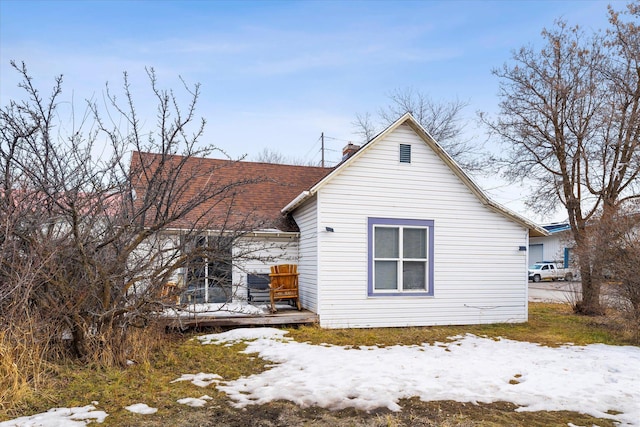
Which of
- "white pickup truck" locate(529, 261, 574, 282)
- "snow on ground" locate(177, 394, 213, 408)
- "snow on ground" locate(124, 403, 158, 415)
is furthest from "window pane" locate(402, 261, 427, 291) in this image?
"white pickup truck" locate(529, 261, 574, 282)

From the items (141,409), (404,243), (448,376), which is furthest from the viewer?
(404,243)

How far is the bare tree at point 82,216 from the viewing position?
16.0ft

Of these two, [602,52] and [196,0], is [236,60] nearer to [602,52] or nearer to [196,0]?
[196,0]

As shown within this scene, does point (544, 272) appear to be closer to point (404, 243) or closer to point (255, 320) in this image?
point (404, 243)

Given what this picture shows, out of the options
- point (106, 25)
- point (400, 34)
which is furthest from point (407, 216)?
point (106, 25)

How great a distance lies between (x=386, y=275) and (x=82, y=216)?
6160 mm

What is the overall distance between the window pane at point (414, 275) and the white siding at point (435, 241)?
250 mm

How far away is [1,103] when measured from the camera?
4.91 metres

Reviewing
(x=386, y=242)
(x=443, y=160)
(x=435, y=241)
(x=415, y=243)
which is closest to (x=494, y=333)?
(x=435, y=241)

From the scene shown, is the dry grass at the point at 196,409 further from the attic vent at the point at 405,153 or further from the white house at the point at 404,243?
the attic vent at the point at 405,153

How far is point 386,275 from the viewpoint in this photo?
9.39 metres

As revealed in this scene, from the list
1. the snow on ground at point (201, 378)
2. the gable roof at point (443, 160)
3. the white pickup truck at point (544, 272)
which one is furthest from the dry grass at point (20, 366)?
the white pickup truck at point (544, 272)

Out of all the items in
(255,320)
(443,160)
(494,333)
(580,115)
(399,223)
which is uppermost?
(580,115)

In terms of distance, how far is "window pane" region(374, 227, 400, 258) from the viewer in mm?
9359
